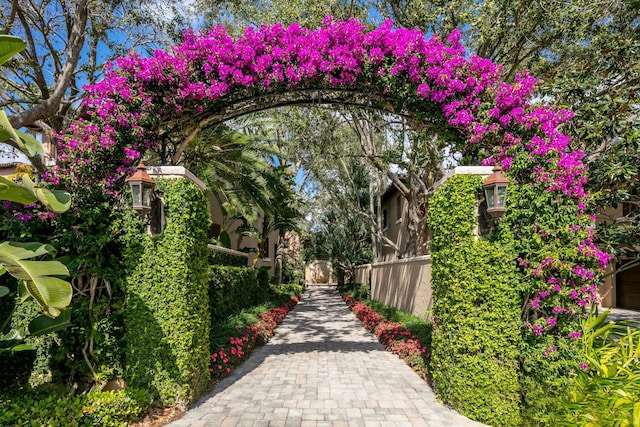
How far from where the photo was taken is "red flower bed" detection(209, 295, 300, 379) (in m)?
6.59

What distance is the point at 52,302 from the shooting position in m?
2.75

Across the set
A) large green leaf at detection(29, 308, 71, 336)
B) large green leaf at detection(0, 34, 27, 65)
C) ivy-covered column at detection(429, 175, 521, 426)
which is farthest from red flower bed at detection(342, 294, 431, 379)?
large green leaf at detection(0, 34, 27, 65)

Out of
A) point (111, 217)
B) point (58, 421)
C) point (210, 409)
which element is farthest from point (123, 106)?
point (210, 409)

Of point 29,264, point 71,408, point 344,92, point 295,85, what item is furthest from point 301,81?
point 71,408

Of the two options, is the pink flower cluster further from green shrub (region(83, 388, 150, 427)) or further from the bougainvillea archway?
green shrub (region(83, 388, 150, 427))

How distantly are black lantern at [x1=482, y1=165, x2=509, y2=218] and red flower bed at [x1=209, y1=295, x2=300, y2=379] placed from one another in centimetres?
510

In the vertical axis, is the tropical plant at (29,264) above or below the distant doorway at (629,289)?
above

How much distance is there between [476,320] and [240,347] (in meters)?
4.63

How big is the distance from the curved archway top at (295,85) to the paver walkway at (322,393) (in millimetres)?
3565

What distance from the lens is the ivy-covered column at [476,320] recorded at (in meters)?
4.82

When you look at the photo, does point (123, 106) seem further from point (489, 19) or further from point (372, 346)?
point (489, 19)

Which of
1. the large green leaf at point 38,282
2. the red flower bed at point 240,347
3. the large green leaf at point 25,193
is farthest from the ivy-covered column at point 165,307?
the large green leaf at point 38,282

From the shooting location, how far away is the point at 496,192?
16.0ft

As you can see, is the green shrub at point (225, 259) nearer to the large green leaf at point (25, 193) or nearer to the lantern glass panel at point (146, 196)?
the lantern glass panel at point (146, 196)
